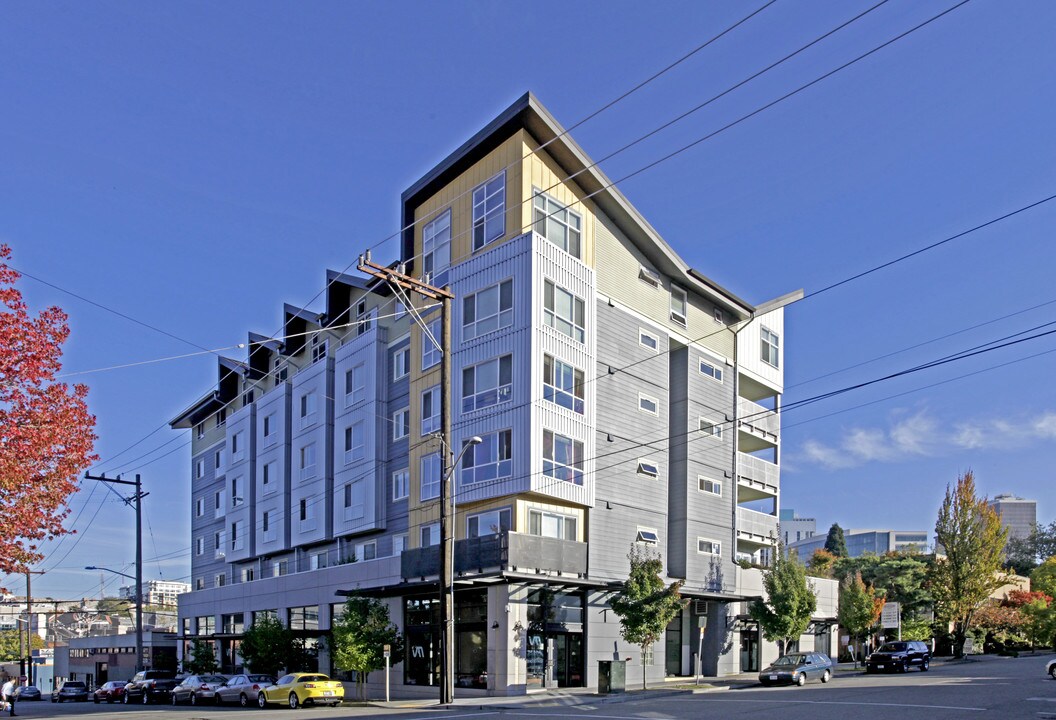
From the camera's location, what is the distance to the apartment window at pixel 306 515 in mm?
50062

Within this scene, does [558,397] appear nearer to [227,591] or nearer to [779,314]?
[779,314]

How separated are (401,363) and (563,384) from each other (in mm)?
9956

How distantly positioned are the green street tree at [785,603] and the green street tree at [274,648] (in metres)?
21.5

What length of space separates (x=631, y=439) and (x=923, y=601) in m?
42.0

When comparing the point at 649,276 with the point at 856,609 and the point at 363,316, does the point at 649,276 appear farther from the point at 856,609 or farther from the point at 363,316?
the point at 856,609

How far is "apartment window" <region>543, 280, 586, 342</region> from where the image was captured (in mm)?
36438

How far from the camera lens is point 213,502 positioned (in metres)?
66.7

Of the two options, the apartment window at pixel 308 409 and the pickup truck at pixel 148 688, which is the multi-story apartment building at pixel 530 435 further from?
the pickup truck at pixel 148 688

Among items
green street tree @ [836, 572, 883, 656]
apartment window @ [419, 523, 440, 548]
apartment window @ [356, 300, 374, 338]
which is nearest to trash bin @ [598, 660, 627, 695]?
apartment window @ [419, 523, 440, 548]

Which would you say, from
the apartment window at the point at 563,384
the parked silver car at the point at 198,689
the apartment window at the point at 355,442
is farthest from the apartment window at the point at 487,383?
the parked silver car at the point at 198,689

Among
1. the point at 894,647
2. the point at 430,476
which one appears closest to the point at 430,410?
the point at 430,476

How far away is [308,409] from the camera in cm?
5216

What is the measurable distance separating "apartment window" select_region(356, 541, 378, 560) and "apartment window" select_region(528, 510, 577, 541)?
11.2 metres

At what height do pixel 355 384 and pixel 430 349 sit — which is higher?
pixel 430 349
